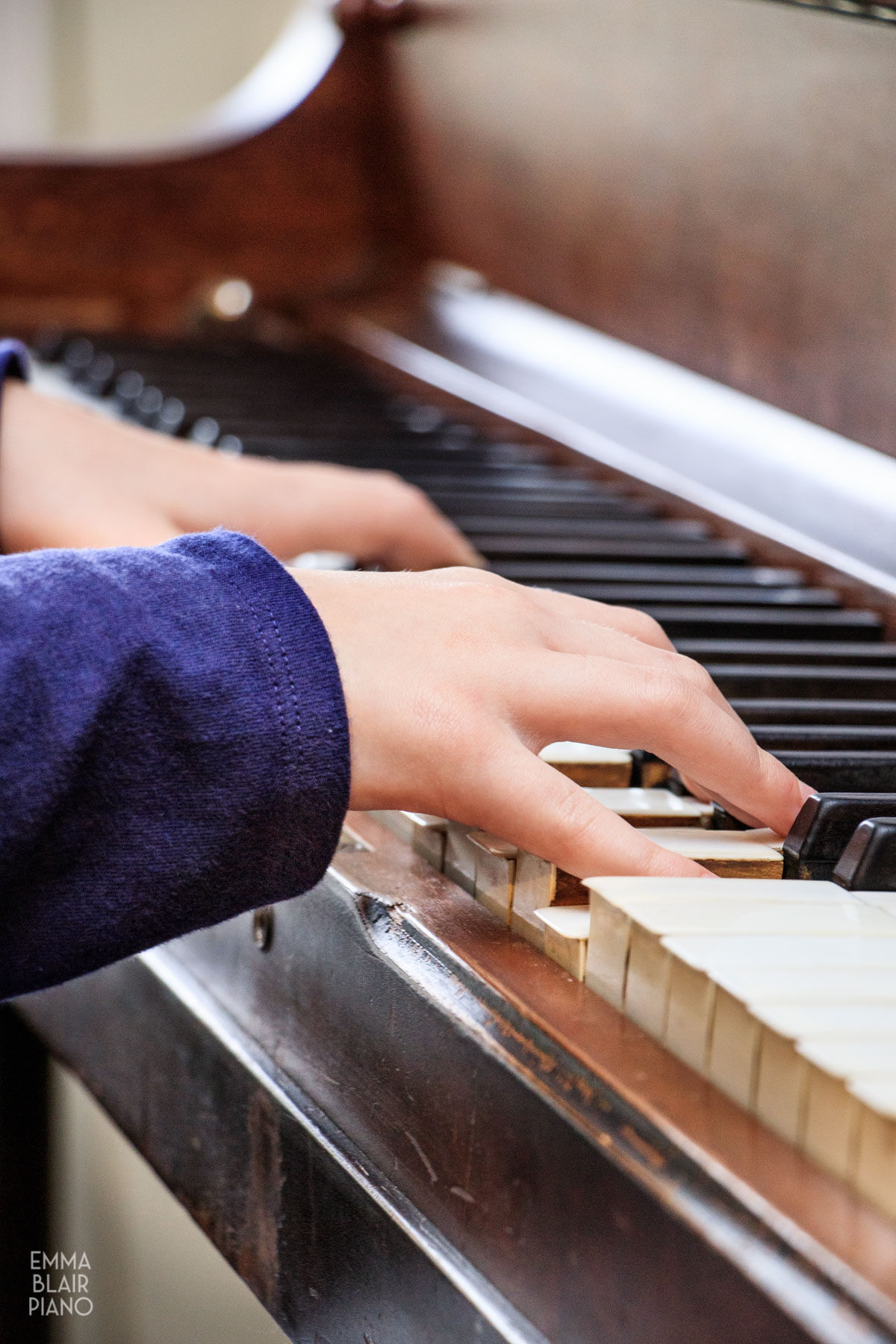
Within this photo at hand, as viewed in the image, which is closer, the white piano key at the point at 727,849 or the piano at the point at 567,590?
the piano at the point at 567,590

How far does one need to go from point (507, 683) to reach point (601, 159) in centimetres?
98

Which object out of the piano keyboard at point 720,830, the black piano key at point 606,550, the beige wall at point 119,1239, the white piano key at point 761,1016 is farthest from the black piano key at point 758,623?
the beige wall at point 119,1239

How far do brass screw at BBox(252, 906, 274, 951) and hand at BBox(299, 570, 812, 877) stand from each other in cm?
14

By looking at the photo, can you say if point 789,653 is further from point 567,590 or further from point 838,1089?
point 838,1089

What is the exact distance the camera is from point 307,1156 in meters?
0.66

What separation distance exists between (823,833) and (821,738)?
0.43 ft

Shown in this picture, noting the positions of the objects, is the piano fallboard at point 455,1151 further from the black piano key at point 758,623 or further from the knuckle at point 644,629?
the black piano key at point 758,623

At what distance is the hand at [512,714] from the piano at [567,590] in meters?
0.03

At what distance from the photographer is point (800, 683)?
31.8 inches

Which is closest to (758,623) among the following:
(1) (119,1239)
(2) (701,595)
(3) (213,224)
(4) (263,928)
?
(2) (701,595)

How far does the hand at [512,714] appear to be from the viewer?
1.86ft

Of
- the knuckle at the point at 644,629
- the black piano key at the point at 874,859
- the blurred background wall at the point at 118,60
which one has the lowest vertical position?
the black piano key at the point at 874,859

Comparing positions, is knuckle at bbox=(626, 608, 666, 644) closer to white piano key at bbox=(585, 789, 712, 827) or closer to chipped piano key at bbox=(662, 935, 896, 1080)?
white piano key at bbox=(585, 789, 712, 827)

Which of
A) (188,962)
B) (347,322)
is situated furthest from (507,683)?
(347,322)
